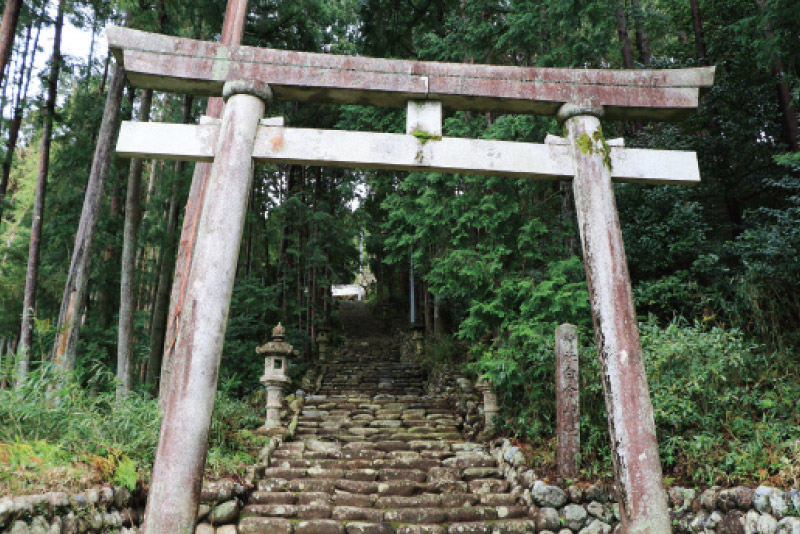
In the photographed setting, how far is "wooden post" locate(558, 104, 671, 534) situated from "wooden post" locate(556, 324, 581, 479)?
8.04 ft

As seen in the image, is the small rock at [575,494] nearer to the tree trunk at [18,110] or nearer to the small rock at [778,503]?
the small rock at [778,503]

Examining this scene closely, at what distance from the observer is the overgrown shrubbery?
490cm

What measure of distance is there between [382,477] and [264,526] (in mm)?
1810

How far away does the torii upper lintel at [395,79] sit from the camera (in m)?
3.97

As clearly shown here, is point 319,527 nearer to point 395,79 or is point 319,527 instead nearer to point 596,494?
point 596,494

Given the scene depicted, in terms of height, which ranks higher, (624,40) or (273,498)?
(624,40)

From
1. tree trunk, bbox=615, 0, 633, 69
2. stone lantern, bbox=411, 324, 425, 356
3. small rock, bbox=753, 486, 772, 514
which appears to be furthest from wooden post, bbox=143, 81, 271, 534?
stone lantern, bbox=411, 324, 425, 356

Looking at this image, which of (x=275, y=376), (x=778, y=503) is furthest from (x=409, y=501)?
(x=778, y=503)

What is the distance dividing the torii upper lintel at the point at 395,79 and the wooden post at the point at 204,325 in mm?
227

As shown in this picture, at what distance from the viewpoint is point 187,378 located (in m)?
3.37

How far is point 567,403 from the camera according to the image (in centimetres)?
606

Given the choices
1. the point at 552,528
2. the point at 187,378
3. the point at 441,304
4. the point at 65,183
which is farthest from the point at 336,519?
the point at 65,183

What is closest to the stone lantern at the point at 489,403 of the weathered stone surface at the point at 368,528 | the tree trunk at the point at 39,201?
the weathered stone surface at the point at 368,528

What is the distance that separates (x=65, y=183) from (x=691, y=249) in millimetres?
12510
